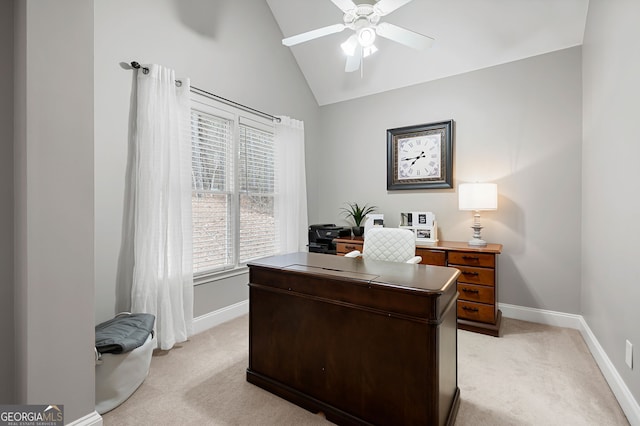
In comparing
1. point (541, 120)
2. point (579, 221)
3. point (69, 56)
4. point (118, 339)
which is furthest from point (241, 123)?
point (579, 221)

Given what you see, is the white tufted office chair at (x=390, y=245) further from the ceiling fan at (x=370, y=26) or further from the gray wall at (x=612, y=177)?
the ceiling fan at (x=370, y=26)

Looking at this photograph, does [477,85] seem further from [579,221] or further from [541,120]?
[579,221]

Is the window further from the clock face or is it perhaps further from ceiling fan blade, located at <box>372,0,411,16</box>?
ceiling fan blade, located at <box>372,0,411,16</box>

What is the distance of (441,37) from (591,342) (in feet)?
10.7

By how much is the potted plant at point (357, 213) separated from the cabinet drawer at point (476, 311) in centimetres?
154

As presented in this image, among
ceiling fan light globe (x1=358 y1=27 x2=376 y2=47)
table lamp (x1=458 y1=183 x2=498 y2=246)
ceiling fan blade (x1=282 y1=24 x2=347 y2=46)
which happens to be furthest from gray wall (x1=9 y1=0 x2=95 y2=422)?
table lamp (x1=458 y1=183 x2=498 y2=246)

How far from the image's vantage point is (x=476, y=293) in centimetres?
295

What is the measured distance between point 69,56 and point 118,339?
1599mm

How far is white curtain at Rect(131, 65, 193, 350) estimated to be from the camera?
239 centimetres

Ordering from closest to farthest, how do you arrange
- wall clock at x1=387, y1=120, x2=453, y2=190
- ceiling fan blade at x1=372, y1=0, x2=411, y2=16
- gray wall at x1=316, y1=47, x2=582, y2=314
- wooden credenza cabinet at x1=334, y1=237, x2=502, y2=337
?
ceiling fan blade at x1=372, y1=0, x2=411, y2=16 < wooden credenza cabinet at x1=334, y1=237, x2=502, y2=337 < gray wall at x1=316, y1=47, x2=582, y2=314 < wall clock at x1=387, y1=120, x2=453, y2=190

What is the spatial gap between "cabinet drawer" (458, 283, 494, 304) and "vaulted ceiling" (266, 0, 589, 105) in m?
2.44

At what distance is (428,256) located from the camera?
319 cm

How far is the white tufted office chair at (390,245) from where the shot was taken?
8.77 ft

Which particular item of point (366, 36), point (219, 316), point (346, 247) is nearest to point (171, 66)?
point (366, 36)
